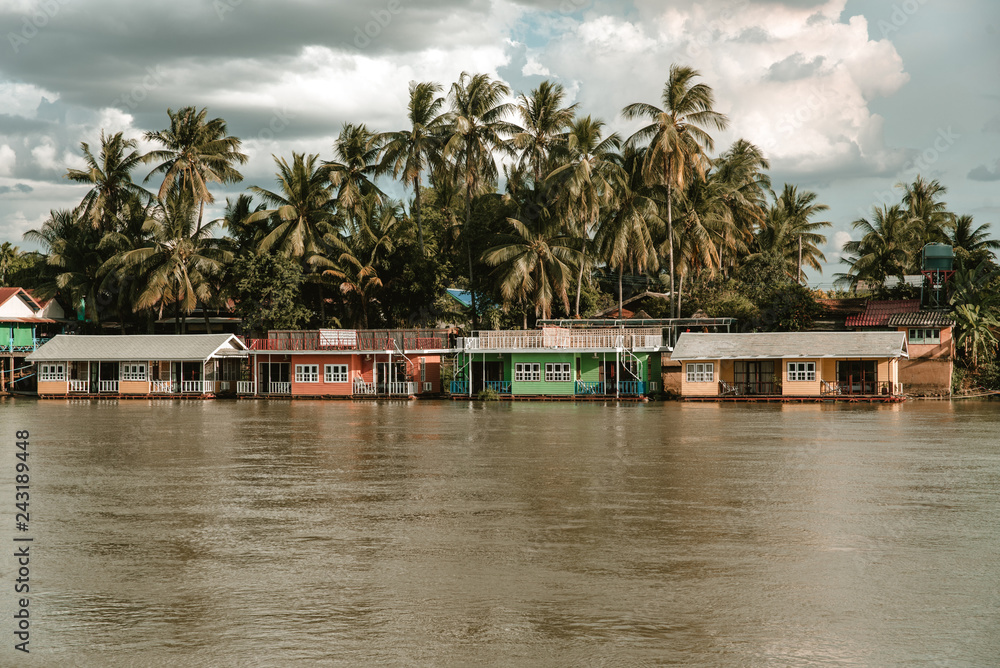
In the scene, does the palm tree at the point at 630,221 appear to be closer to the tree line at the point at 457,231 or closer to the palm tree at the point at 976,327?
the tree line at the point at 457,231

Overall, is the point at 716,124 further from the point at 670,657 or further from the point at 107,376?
the point at 670,657

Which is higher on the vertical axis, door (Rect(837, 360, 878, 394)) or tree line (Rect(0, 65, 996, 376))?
tree line (Rect(0, 65, 996, 376))

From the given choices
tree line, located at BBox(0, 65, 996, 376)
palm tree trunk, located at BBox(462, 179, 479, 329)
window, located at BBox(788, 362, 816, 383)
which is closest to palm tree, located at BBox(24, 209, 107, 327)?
tree line, located at BBox(0, 65, 996, 376)

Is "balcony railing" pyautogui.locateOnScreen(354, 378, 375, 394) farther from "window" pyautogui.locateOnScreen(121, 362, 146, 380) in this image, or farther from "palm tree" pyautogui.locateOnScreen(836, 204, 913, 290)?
"palm tree" pyautogui.locateOnScreen(836, 204, 913, 290)

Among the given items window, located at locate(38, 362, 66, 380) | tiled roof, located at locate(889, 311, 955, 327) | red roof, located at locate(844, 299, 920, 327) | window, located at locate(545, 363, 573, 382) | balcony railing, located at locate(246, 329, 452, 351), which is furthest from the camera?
window, located at locate(38, 362, 66, 380)

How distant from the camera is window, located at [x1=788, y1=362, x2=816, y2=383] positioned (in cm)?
3972

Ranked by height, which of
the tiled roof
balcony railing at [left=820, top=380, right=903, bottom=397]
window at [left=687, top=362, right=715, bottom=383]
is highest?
the tiled roof

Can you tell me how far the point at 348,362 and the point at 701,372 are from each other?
16735 mm

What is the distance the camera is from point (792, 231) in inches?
2156

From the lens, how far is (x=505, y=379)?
43656 mm

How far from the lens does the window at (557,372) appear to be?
42.7 m

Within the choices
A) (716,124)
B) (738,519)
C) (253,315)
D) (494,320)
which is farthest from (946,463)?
(253,315)

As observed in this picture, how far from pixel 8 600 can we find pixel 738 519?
30.2ft

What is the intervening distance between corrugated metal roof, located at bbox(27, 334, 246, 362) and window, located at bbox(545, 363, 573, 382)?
15.7m
